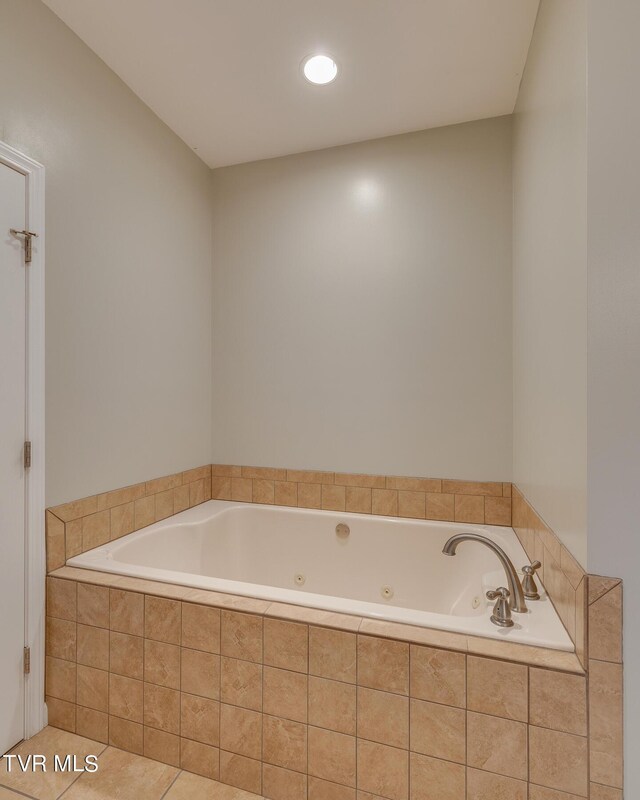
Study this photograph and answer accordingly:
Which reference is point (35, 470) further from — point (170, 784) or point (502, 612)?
point (502, 612)

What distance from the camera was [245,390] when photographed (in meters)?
2.66

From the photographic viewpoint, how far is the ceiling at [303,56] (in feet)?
5.37

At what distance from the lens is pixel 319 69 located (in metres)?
1.92

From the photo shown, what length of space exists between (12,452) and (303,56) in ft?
6.37

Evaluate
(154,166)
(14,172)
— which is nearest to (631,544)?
(14,172)

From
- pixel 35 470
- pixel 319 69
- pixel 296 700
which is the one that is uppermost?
pixel 319 69

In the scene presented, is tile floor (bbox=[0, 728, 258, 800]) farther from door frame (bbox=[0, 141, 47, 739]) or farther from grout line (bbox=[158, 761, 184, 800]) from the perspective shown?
door frame (bbox=[0, 141, 47, 739])

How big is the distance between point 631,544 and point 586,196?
0.84m

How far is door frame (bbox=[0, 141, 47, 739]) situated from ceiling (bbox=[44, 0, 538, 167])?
713 millimetres

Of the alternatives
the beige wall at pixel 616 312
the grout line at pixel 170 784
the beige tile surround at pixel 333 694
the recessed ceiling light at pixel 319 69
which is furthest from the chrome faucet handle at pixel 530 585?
the recessed ceiling light at pixel 319 69

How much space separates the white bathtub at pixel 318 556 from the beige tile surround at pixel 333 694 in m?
0.18

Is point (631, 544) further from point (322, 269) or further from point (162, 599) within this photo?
point (322, 269)

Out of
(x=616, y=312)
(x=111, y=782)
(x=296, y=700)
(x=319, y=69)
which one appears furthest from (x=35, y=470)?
(x=319, y=69)

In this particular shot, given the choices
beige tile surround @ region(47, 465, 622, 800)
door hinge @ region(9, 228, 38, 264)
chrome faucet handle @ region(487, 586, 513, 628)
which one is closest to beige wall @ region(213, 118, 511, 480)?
beige tile surround @ region(47, 465, 622, 800)
